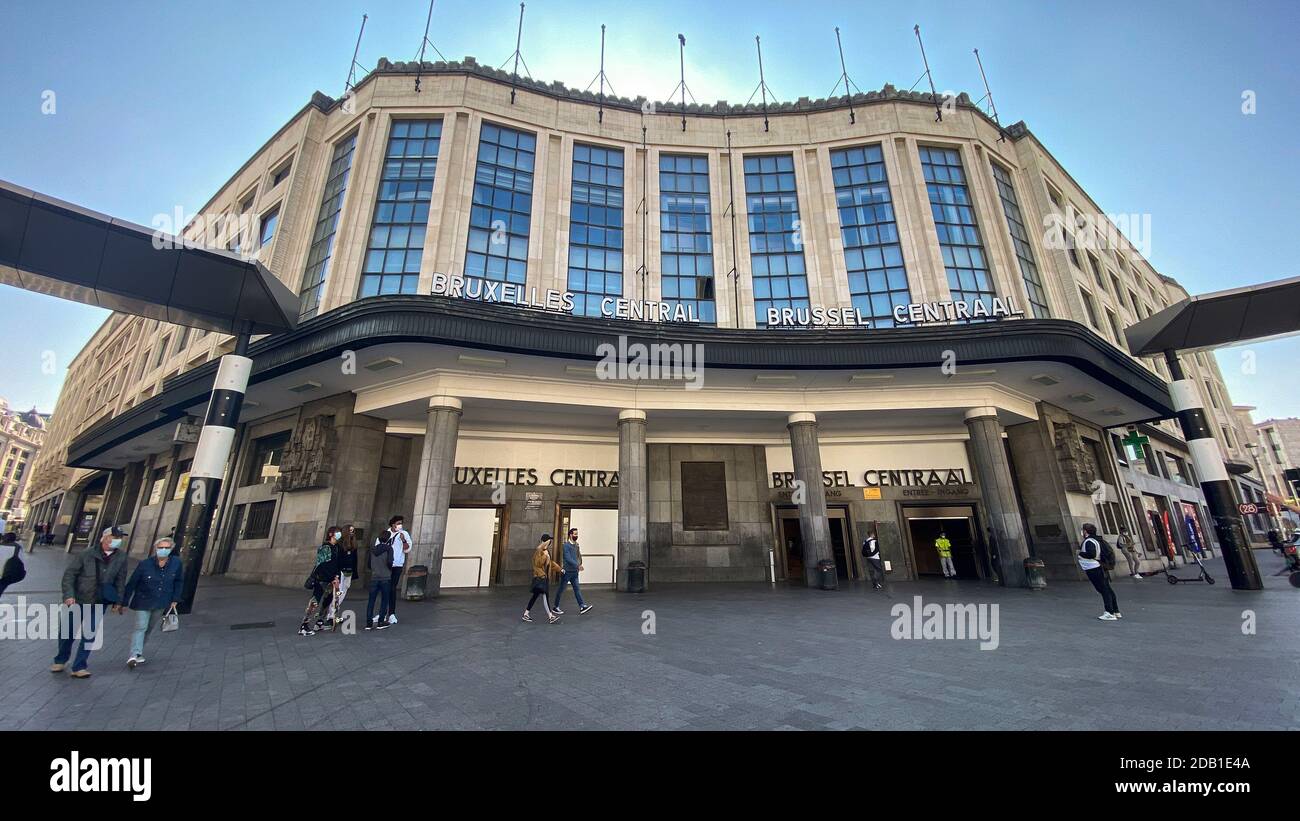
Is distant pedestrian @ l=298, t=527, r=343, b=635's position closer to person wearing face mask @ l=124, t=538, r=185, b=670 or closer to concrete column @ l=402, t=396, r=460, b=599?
person wearing face mask @ l=124, t=538, r=185, b=670

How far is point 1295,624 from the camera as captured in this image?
8797mm

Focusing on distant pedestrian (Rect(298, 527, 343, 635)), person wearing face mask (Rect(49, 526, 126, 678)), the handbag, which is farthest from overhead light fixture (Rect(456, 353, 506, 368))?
person wearing face mask (Rect(49, 526, 126, 678))

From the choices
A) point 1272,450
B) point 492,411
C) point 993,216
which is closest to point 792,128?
point 993,216

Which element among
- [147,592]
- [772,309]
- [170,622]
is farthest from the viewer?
[772,309]

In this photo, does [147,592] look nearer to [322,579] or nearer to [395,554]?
[322,579]

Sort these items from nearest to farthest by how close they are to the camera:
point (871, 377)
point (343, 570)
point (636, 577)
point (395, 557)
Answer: point (343, 570), point (395, 557), point (636, 577), point (871, 377)

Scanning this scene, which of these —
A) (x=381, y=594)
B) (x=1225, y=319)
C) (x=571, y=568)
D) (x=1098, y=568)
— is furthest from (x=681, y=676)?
(x=1225, y=319)

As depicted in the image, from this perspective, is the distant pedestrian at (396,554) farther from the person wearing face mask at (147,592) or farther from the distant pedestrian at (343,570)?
the person wearing face mask at (147,592)

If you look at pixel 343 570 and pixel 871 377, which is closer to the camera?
pixel 343 570

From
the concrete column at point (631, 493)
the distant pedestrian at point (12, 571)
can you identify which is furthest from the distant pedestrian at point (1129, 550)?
the distant pedestrian at point (12, 571)

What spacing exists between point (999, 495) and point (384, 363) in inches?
847

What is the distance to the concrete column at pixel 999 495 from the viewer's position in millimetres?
16406

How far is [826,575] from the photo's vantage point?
1652 centimetres
